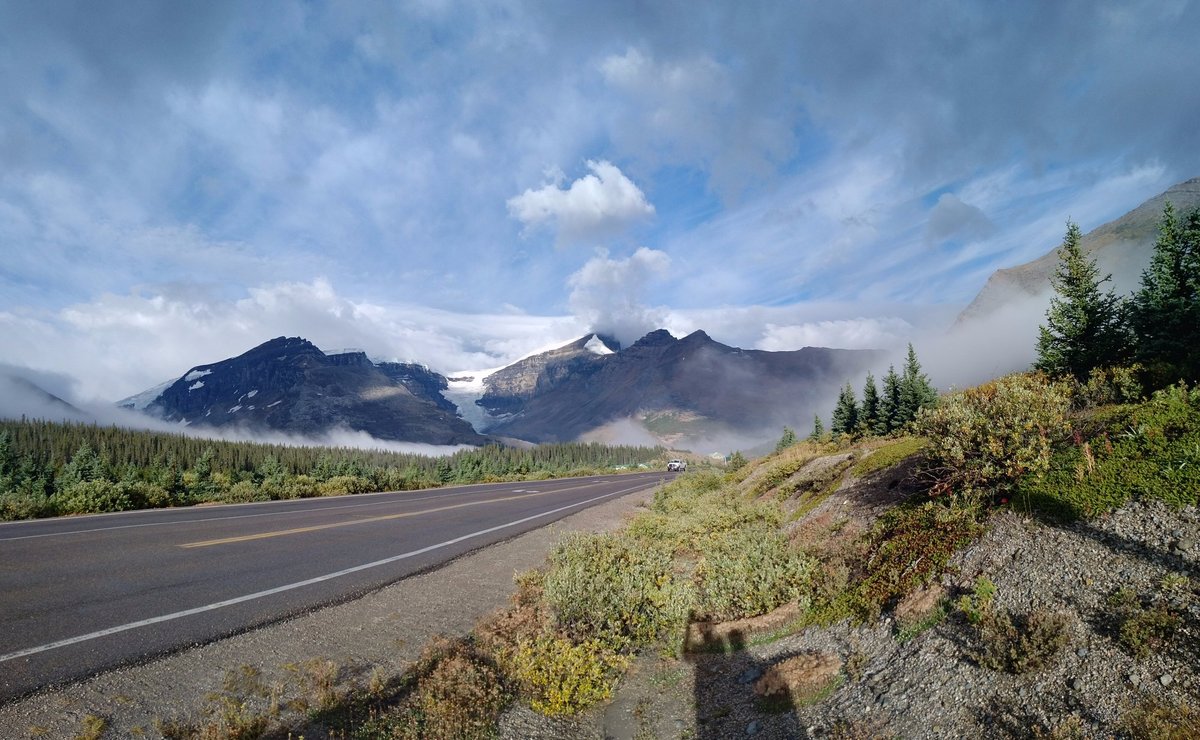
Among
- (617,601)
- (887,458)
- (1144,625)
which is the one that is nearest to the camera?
(1144,625)

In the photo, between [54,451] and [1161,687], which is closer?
[1161,687]

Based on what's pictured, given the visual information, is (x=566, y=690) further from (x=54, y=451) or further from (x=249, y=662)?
(x=54, y=451)

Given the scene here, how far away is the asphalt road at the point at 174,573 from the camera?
5914mm

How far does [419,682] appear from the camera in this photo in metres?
5.61

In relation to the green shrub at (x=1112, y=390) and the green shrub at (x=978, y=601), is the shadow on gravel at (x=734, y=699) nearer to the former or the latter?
the green shrub at (x=978, y=601)

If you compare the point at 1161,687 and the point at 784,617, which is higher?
the point at 1161,687

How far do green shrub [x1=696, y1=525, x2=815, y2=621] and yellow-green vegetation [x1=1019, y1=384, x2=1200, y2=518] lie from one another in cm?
319

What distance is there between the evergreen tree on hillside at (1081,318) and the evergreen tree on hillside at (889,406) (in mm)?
18230

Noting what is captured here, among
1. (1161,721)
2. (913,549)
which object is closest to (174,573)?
(913,549)

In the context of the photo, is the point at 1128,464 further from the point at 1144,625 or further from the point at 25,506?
the point at 25,506

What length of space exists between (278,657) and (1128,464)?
1047 centimetres

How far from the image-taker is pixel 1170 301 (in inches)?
584

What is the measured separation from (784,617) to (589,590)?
2.71 m

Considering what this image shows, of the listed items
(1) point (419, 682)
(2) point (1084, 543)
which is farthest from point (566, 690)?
(2) point (1084, 543)
